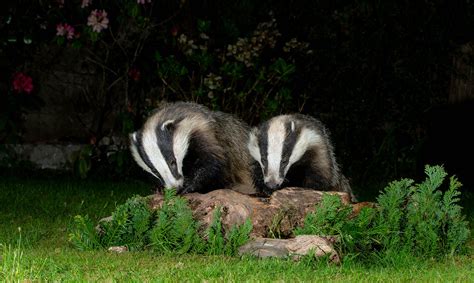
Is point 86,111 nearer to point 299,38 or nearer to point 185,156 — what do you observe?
point 299,38

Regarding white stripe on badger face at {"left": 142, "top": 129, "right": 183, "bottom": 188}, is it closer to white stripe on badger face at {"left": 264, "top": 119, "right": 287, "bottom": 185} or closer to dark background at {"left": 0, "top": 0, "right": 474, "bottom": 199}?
white stripe on badger face at {"left": 264, "top": 119, "right": 287, "bottom": 185}

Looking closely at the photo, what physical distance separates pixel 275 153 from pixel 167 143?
0.74 meters

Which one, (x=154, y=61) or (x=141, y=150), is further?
(x=154, y=61)

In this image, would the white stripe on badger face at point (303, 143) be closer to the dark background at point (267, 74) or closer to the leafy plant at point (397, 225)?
the leafy plant at point (397, 225)

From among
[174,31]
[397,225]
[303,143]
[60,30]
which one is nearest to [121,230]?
[303,143]

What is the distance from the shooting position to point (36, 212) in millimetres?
7832

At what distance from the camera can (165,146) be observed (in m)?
6.49

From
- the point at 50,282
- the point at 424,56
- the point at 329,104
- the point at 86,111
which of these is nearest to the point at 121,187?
the point at 86,111

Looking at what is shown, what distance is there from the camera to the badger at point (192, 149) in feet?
21.3

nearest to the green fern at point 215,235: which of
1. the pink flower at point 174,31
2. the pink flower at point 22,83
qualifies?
the pink flower at point 174,31

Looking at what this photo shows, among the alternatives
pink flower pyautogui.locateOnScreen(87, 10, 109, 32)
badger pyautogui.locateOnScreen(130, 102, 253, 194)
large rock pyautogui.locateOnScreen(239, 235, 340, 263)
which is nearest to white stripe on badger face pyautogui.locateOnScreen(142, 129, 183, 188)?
badger pyautogui.locateOnScreen(130, 102, 253, 194)

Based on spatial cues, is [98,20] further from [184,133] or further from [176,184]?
[176,184]

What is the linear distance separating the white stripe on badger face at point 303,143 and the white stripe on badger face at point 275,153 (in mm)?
115

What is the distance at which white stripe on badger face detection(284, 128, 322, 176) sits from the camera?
A: 6688 millimetres
